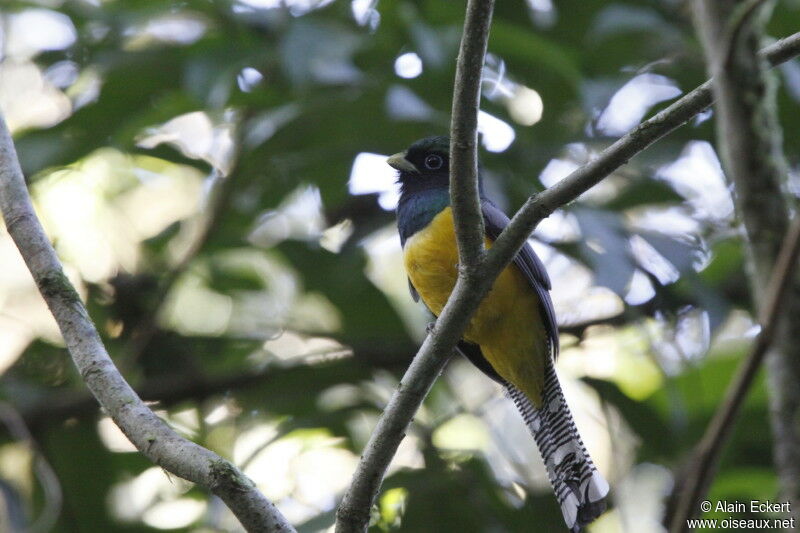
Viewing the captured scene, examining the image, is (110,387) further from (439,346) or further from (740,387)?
(740,387)

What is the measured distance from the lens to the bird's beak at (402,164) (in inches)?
191

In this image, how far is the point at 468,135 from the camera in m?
2.52

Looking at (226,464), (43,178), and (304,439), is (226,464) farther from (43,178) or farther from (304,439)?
(43,178)

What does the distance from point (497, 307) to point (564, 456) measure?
2.32 ft

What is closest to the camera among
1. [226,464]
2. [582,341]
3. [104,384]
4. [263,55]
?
[226,464]

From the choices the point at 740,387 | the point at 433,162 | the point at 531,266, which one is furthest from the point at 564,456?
the point at 740,387

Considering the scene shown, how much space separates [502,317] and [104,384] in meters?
2.14

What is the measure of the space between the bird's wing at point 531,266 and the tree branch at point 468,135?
1.44m

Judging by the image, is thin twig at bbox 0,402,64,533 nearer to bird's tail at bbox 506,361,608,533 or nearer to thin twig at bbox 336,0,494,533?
bird's tail at bbox 506,361,608,533

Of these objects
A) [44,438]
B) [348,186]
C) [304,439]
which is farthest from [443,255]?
[44,438]

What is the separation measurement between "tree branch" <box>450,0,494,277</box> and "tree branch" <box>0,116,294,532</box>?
829 mm

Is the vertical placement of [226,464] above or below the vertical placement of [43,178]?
below

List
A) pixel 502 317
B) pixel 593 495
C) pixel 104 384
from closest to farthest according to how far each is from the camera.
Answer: pixel 104 384 < pixel 593 495 < pixel 502 317

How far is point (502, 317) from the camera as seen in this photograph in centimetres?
438
